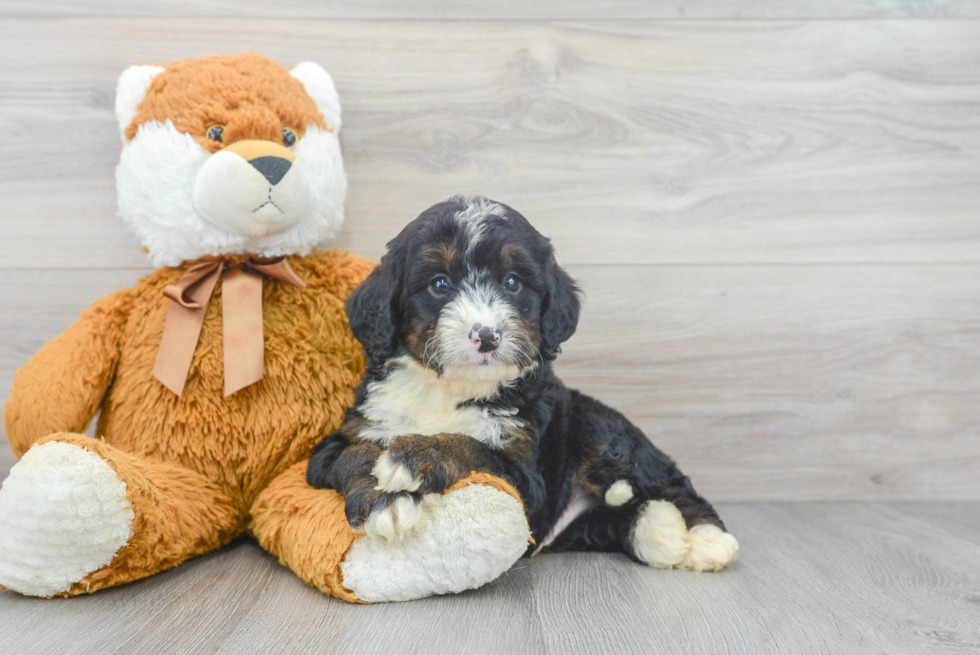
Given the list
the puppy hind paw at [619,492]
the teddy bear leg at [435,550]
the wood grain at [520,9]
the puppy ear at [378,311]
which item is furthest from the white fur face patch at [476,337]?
the wood grain at [520,9]

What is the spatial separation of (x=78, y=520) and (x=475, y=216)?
3.24ft

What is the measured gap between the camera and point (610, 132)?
2.33 m

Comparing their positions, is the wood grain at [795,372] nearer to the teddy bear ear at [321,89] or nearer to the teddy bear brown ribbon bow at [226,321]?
the teddy bear ear at [321,89]

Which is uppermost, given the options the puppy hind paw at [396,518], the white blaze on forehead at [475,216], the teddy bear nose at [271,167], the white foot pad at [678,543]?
the teddy bear nose at [271,167]

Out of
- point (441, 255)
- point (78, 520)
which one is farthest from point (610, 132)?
point (78, 520)

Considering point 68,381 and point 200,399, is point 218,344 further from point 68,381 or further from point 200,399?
point 68,381

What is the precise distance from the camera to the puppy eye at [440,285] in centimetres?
153

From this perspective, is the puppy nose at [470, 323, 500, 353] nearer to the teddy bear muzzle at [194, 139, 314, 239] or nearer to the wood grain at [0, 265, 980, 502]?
the teddy bear muzzle at [194, 139, 314, 239]

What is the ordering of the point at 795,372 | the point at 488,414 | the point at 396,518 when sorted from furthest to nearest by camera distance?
the point at 795,372 < the point at 488,414 < the point at 396,518

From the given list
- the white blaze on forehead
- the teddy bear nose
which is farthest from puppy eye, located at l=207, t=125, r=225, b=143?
the white blaze on forehead

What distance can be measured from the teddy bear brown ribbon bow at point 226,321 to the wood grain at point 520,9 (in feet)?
2.92

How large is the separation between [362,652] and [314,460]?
52cm

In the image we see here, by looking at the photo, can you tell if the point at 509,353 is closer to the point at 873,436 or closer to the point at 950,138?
the point at 873,436

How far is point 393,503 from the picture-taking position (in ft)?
4.59
